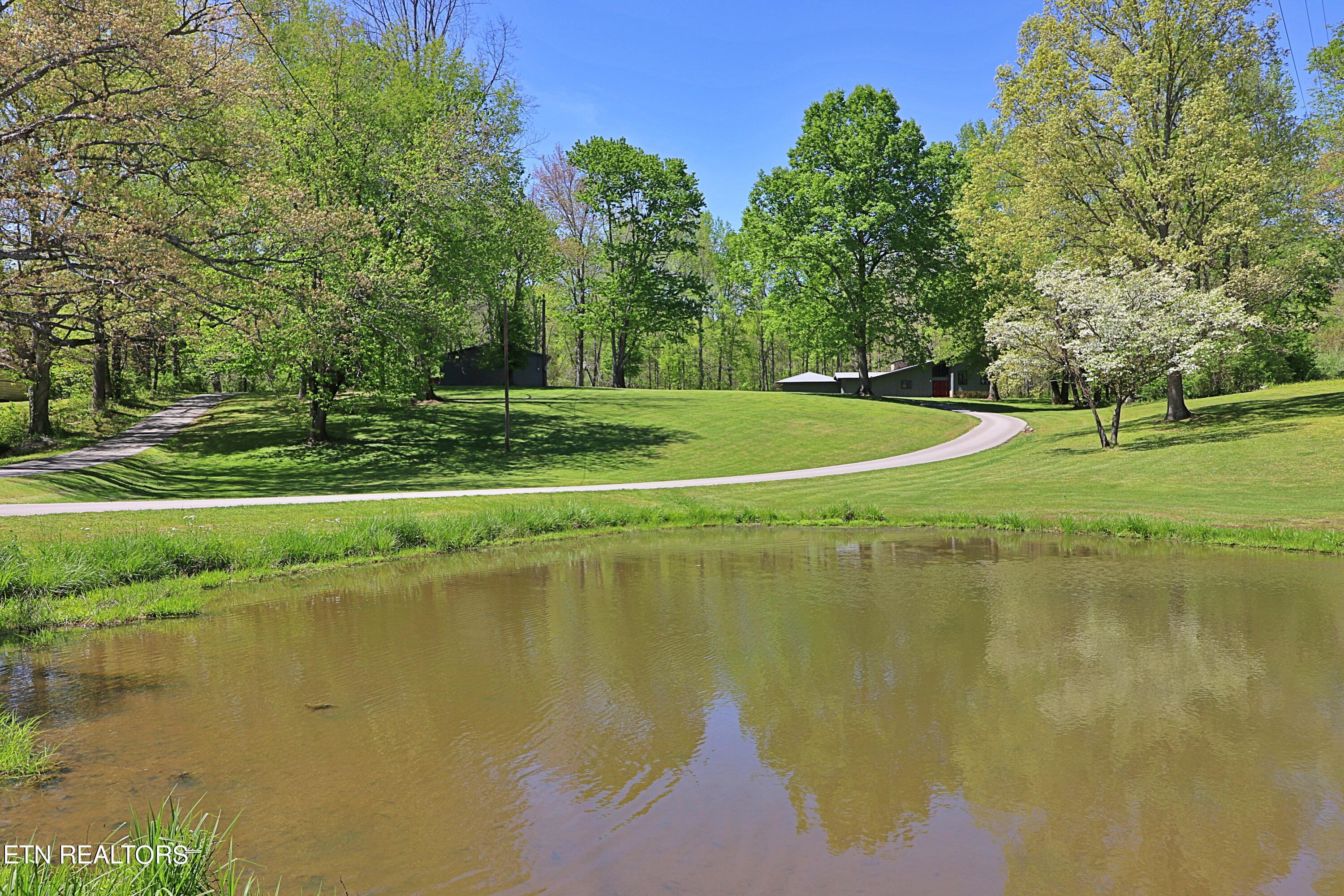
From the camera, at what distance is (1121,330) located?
2647cm

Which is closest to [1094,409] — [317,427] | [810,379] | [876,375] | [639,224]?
[317,427]

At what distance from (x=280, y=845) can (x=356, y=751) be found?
1.35m

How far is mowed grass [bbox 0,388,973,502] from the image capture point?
25.0m

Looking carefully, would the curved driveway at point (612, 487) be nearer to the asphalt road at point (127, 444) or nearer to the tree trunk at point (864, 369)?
the asphalt road at point (127, 444)

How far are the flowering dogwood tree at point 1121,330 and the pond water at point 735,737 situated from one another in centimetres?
1802

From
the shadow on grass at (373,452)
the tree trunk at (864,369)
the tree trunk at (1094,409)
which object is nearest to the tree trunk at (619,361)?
the shadow on grass at (373,452)

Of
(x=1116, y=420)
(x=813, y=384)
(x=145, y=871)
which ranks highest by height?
(x=813, y=384)

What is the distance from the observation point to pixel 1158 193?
28.6 metres

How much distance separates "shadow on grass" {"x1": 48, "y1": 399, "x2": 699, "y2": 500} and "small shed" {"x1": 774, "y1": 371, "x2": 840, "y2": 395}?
Answer: 3624cm

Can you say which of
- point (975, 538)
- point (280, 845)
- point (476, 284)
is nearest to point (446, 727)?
point (280, 845)

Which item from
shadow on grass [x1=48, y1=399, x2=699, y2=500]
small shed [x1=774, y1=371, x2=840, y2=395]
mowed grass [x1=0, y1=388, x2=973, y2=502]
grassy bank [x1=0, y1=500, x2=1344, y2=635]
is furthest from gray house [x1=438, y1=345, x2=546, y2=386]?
grassy bank [x1=0, y1=500, x2=1344, y2=635]

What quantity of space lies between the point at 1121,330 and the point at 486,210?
88.6ft
